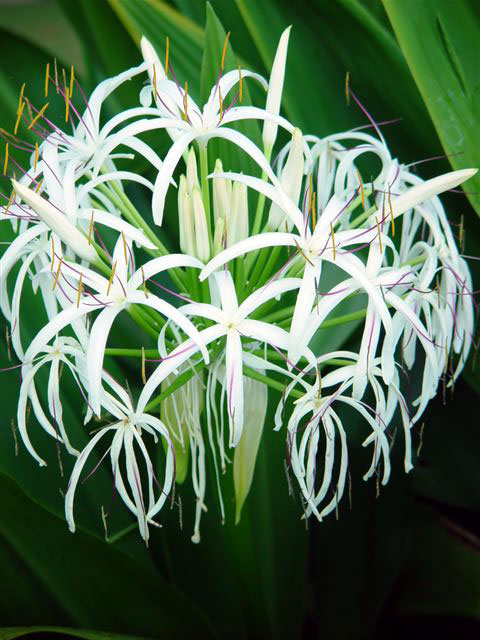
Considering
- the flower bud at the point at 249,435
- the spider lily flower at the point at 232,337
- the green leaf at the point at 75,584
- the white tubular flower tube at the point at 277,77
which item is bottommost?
the green leaf at the point at 75,584

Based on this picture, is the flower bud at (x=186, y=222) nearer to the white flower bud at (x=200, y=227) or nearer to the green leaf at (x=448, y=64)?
the white flower bud at (x=200, y=227)

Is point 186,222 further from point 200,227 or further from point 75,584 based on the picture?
point 75,584

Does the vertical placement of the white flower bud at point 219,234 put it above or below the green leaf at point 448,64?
below

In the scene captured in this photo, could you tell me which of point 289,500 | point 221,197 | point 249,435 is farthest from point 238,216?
point 289,500

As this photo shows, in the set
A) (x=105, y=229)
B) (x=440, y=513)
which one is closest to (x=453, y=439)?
(x=440, y=513)

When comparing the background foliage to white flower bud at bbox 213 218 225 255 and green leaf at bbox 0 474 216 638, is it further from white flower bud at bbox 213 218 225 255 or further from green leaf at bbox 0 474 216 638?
white flower bud at bbox 213 218 225 255

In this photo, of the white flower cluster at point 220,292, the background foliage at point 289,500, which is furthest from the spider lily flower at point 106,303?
the background foliage at point 289,500
